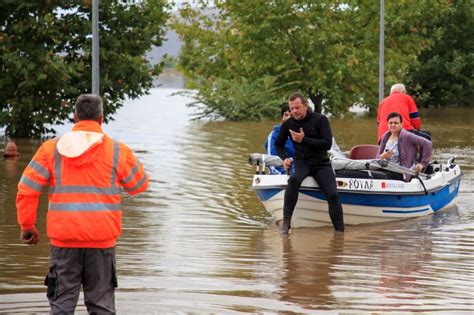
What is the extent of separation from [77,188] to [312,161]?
23.9 feet

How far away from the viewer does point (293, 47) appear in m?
46.0

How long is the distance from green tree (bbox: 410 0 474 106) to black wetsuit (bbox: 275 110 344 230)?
144ft

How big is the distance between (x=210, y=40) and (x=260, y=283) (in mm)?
36451

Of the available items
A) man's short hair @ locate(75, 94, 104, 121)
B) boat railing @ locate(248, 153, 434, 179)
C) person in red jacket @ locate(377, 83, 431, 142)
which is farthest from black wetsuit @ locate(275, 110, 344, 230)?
man's short hair @ locate(75, 94, 104, 121)

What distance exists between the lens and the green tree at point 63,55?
98.5 ft

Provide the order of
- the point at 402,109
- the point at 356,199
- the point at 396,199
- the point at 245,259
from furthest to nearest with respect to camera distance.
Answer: the point at 402,109, the point at 396,199, the point at 356,199, the point at 245,259

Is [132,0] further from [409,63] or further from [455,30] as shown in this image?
[455,30]

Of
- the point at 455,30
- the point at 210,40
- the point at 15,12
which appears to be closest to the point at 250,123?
the point at 210,40

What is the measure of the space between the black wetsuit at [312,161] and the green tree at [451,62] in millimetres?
43970

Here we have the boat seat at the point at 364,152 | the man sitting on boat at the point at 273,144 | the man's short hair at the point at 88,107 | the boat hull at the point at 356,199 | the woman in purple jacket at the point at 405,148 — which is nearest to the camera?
the man's short hair at the point at 88,107

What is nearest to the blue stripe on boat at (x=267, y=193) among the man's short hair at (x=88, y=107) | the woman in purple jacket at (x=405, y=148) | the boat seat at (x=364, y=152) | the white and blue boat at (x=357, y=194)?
the white and blue boat at (x=357, y=194)

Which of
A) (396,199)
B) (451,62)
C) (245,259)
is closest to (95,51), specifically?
(396,199)

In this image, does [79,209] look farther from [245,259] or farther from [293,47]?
[293,47]

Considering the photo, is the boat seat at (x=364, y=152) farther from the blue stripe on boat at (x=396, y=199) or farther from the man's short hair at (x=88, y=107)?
the man's short hair at (x=88, y=107)
